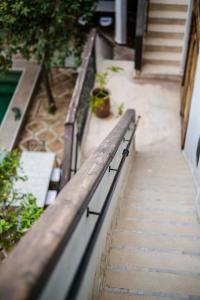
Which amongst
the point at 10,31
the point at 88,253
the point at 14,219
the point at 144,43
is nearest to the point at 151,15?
the point at 144,43

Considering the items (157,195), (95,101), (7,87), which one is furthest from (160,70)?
(7,87)

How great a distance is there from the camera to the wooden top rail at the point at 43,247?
1338 mm

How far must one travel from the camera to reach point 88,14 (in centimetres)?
764

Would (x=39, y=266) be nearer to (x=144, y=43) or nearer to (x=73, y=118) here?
(x=73, y=118)

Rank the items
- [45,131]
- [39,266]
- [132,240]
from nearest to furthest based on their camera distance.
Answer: [39,266] < [132,240] < [45,131]

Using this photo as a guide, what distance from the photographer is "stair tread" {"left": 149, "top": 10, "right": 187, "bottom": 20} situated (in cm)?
845

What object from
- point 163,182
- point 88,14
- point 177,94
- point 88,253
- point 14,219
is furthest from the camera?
point 177,94

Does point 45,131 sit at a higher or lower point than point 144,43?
lower

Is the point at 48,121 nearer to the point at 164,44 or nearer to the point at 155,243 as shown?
the point at 164,44

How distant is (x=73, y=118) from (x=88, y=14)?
Result: 8.48 ft

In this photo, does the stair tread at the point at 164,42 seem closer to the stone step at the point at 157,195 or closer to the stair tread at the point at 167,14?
the stair tread at the point at 167,14

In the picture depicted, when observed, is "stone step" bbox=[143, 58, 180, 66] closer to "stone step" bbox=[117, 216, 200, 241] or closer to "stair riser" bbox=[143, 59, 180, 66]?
"stair riser" bbox=[143, 59, 180, 66]

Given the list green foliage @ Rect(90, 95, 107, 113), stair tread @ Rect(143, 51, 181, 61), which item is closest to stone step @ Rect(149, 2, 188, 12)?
stair tread @ Rect(143, 51, 181, 61)

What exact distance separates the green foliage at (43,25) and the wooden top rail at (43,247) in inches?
222
